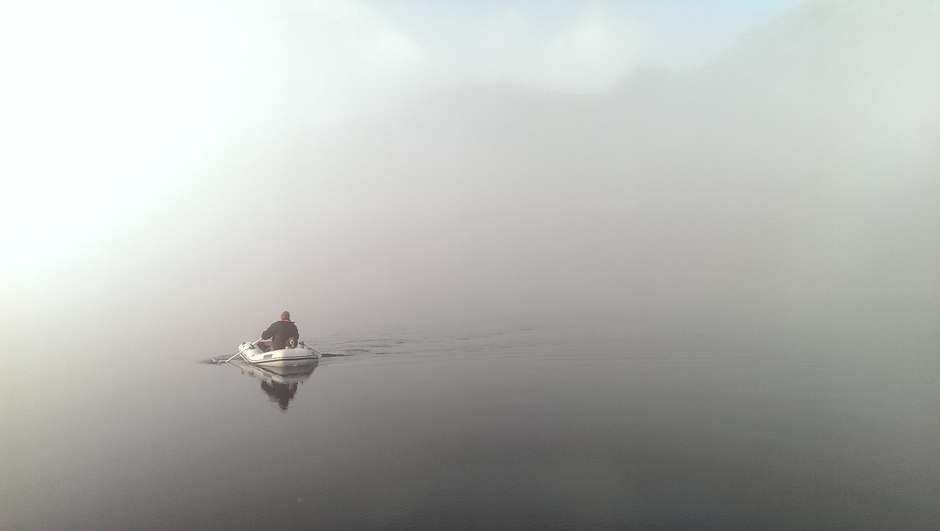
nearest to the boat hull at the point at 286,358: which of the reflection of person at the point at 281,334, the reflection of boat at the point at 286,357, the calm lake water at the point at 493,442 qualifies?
the reflection of boat at the point at 286,357

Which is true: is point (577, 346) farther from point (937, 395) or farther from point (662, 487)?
point (662, 487)

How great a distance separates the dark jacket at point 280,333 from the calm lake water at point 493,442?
1.80 metres

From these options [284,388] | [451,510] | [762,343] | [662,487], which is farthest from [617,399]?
[762,343]

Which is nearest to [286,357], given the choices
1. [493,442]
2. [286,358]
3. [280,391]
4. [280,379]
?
[286,358]

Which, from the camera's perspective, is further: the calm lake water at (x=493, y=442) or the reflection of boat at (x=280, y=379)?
the reflection of boat at (x=280, y=379)

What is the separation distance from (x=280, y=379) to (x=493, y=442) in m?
9.99

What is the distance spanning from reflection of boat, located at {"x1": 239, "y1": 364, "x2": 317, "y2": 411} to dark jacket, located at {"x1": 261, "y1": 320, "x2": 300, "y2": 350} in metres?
0.89

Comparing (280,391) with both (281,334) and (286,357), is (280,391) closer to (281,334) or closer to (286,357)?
(286,357)

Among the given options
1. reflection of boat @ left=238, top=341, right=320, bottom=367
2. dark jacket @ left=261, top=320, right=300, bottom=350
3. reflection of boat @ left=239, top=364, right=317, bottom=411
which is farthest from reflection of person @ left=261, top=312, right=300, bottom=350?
reflection of boat @ left=239, top=364, right=317, bottom=411

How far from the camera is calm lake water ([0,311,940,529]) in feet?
25.7

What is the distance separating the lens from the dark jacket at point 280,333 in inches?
796

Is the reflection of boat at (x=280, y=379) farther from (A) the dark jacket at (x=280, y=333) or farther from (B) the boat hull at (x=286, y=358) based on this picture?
(A) the dark jacket at (x=280, y=333)

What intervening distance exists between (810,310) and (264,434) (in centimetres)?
3484

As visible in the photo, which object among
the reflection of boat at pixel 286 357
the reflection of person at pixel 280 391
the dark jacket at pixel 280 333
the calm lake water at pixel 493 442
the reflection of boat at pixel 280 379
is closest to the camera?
the calm lake water at pixel 493 442
